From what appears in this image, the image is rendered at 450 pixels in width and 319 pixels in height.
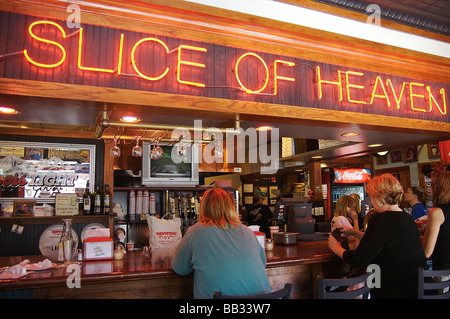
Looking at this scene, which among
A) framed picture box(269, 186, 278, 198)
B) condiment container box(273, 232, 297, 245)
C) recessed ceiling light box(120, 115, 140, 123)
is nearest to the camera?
recessed ceiling light box(120, 115, 140, 123)

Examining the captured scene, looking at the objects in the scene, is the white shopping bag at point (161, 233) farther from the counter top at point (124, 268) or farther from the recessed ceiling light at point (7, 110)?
the recessed ceiling light at point (7, 110)

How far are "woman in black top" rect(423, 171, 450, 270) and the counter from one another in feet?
2.40

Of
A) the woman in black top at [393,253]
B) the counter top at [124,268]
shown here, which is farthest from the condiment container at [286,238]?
the woman in black top at [393,253]

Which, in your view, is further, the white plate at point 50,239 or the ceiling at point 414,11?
the white plate at point 50,239

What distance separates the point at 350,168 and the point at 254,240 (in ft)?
26.3

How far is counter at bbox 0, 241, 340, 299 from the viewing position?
2.23 m

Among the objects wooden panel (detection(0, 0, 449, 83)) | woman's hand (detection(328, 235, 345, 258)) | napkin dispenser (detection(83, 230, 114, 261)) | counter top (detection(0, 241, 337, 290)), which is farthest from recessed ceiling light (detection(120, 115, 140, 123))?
woman's hand (detection(328, 235, 345, 258))

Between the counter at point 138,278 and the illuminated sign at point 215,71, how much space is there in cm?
137

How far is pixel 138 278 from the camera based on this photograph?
238 cm

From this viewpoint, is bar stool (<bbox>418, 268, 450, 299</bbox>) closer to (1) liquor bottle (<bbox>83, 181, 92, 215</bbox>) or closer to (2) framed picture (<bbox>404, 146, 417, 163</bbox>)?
(1) liquor bottle (<bbox>83, 181, 92, 215</bbox>)

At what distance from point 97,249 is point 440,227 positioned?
8.86 feet

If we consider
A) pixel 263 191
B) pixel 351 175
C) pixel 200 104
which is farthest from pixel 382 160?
pixel 200 104

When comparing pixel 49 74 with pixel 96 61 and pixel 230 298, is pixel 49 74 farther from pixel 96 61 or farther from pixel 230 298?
pixel 230 298

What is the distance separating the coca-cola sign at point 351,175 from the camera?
30.6 ft
